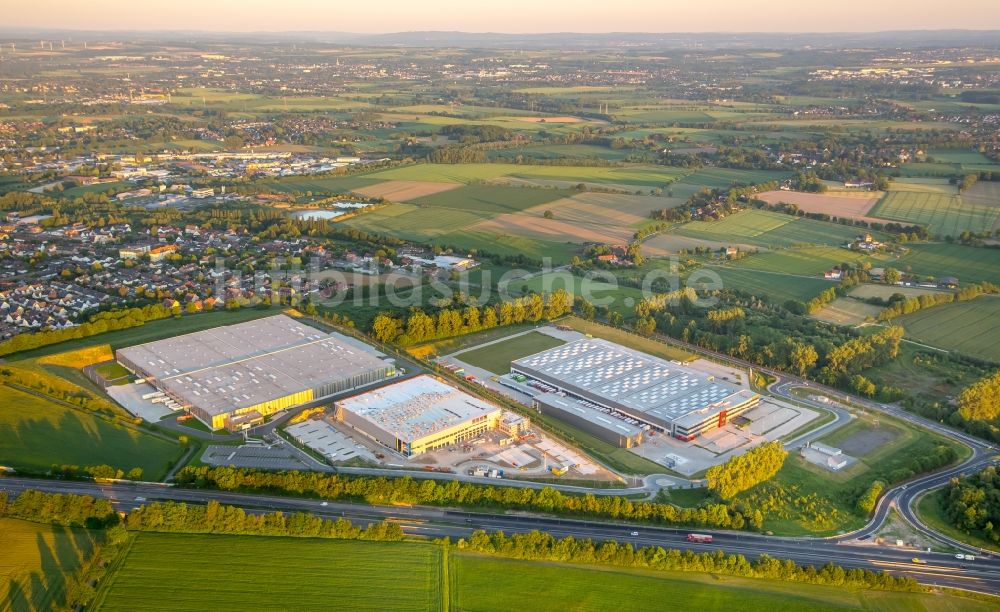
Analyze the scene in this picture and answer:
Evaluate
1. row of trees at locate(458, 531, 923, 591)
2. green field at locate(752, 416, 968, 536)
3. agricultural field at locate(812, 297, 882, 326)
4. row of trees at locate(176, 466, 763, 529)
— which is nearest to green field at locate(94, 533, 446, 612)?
row of trees at locate(458, 531, 923, 591)

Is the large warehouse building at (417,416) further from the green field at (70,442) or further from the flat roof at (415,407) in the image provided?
the green field at (70,442)

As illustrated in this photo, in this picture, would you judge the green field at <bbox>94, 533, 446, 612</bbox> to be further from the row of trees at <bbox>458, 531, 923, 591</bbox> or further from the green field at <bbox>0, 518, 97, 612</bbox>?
the row of trees at <bbox>458, 531, 923, 591</bbox>

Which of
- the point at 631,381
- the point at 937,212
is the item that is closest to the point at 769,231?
the point at 937,212

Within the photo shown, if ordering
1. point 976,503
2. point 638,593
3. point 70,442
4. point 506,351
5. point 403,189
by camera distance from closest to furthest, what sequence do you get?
point 638,593 < point 976,503 < point 70,442 < point 506,351 < point 403,189

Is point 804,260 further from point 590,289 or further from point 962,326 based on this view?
point 590,289

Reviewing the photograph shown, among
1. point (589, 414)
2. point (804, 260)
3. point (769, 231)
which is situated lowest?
point (589, 414)

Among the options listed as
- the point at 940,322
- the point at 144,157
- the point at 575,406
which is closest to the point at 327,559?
the point at 575,406

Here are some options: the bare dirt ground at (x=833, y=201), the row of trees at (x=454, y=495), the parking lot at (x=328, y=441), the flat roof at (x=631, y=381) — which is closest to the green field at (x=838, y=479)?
the row of trees at (x=454, y=495)
